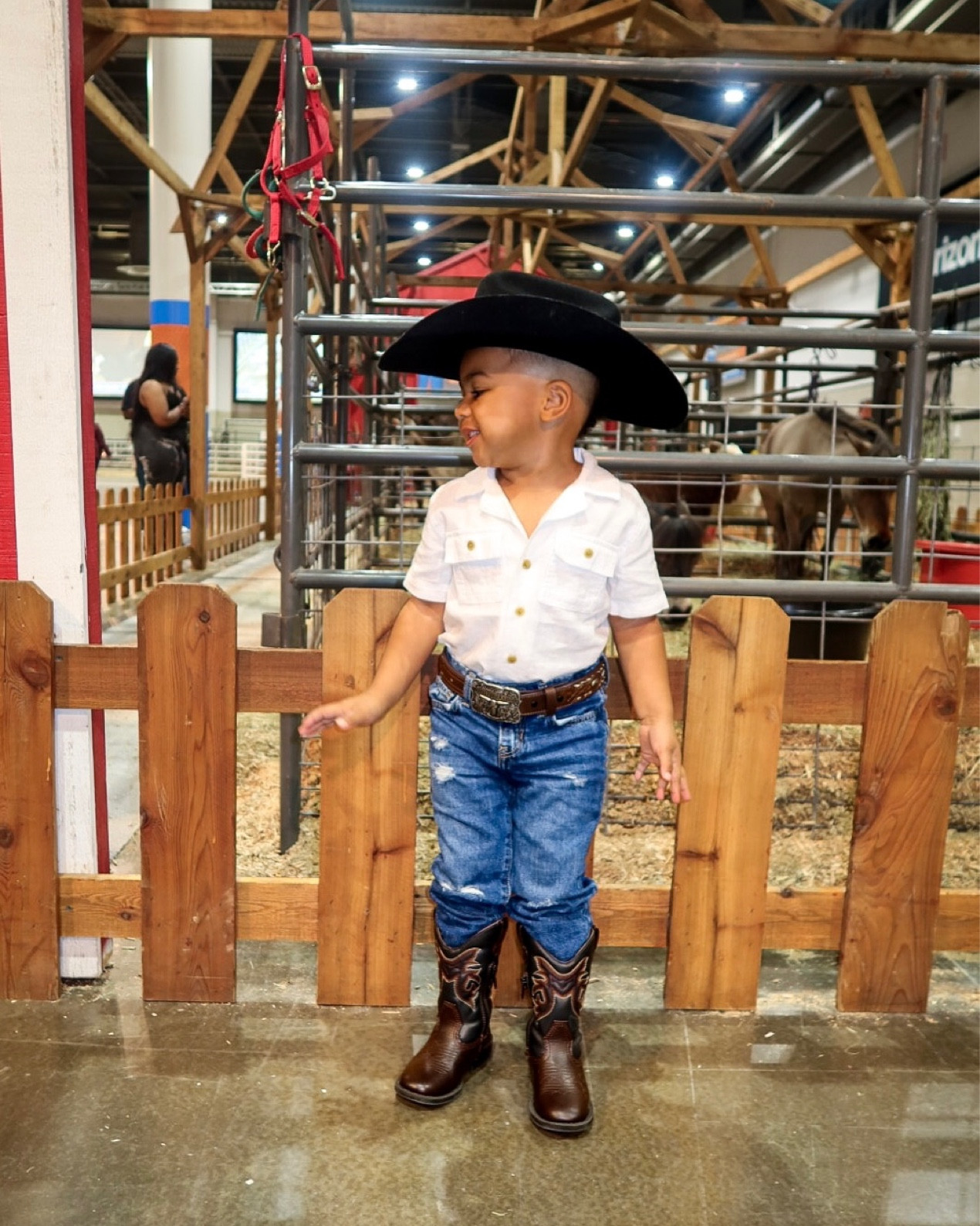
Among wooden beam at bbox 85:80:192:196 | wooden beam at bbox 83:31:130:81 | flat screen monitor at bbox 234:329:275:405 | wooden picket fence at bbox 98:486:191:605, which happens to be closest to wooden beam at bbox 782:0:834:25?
Result: wooden beam at bbox 83:31:130:81

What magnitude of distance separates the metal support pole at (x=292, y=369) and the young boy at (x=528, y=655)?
2.15 ft

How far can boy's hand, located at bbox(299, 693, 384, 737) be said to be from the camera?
1.87 metres

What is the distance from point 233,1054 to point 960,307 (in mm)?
10861

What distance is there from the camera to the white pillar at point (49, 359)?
6.66 feet

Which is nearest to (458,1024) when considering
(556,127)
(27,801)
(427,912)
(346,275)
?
(427,912)

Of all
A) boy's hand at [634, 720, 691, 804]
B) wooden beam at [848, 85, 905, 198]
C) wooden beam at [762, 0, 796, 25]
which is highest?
wooden beam at [762, 0, 796, 25]

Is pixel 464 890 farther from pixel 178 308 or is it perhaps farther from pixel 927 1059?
pixel 178 308

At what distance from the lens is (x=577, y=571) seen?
1823 mm

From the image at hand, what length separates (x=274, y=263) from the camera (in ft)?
8.32

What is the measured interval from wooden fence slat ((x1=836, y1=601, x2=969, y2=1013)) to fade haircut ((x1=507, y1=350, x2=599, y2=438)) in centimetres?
79

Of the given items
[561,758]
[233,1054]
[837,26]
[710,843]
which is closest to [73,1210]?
[233,1054]

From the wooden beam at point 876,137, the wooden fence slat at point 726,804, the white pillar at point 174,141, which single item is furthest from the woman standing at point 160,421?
the wooden fence slat at point 726,804

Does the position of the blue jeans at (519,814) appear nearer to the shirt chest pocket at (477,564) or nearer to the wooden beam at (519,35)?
the shirt chest pocket at (477,564)

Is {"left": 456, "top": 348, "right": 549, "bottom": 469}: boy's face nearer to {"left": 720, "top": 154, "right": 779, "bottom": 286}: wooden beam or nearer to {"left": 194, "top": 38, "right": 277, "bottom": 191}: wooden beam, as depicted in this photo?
{"left": 194, "top": 38, "right": 277, "bottom": 191}: wooden beam
